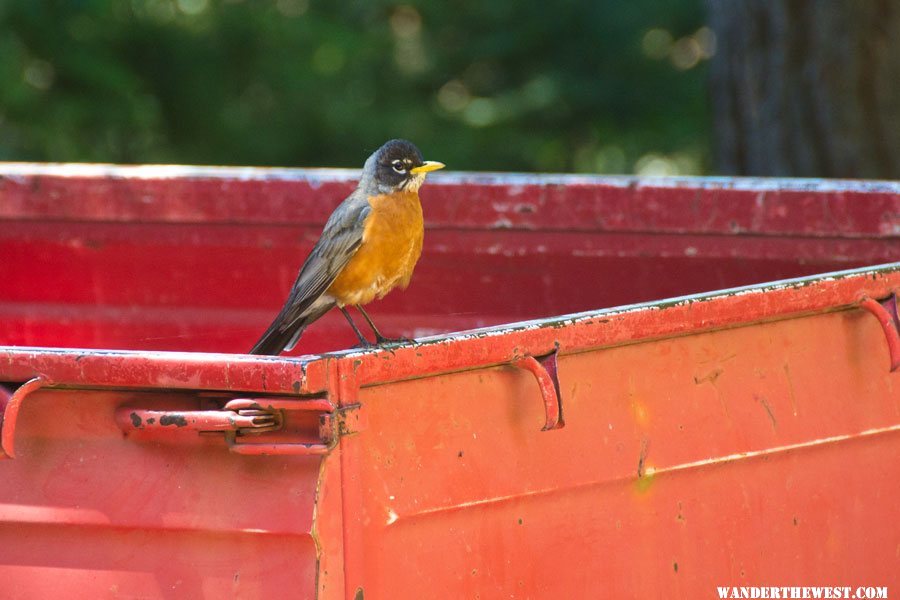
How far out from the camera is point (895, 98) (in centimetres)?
623

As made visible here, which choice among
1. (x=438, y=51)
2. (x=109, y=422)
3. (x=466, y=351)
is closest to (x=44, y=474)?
(x=109, y=422)

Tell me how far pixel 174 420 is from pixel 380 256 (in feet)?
4.87

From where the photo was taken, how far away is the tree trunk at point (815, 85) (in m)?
6.21

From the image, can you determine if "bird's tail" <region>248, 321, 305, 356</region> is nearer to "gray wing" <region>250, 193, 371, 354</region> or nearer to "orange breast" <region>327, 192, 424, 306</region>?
"gray wing" <region>250, 193, 371, 354</region>

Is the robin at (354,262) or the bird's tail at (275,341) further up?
the robin at (354,262)

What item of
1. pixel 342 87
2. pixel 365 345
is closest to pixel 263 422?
pixel 365 345

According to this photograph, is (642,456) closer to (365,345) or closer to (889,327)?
(889,327)

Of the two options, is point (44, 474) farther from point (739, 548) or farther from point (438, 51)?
point (438, 51)

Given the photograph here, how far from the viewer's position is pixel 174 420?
2.17 metres

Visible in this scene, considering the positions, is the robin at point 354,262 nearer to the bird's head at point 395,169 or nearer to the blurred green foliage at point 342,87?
the bird's head at point 395,169

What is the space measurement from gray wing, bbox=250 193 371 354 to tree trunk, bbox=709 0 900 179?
11.1ft

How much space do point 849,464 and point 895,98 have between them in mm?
3786

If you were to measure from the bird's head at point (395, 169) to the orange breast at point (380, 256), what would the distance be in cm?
12

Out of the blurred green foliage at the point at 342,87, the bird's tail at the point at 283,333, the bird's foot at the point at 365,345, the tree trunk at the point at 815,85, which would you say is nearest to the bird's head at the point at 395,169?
the bird's tail at the point at 283,333
